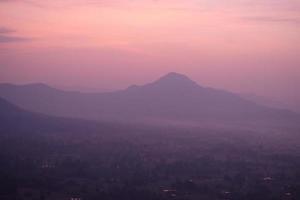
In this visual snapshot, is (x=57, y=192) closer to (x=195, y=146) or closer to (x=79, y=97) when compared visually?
(x=195, y=146)

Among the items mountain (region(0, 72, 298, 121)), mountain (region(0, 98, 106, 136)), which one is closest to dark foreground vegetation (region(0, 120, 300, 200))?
mountain (region(0, 98, 106, 136))

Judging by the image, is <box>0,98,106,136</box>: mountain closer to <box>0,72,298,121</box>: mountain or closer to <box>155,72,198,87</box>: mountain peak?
<box>0,72,298,121</box>: mountain

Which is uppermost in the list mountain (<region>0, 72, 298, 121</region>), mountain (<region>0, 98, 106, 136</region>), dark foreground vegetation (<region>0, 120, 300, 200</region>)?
mountain (<region>0, 72, 298, 121</region>)

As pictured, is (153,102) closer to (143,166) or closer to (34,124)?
(34,124)

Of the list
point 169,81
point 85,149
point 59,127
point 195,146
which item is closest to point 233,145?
point 195,146

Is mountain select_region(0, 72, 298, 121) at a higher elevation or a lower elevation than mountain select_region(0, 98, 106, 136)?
higher

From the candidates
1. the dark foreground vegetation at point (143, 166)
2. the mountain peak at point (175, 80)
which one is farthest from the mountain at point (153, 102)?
the dark foreground vegetation at point (143, 166)

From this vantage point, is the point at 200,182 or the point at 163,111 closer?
the point at 200,182
